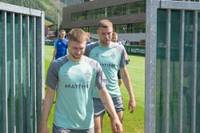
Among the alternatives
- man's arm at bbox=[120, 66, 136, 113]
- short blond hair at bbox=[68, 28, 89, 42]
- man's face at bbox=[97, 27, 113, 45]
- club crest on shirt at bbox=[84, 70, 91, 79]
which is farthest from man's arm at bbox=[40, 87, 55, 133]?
man's arm at bbox=[120, 66, 136, 113]

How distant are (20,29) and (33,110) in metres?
0.99

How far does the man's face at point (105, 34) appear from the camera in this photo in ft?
23.7

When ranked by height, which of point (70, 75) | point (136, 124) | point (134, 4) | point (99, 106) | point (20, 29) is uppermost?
point (134, 4)

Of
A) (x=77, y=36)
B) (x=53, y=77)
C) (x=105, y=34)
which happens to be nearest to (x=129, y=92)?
(x=105, y=34)

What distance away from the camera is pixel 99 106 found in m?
7.38

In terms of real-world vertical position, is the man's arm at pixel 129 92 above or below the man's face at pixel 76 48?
below

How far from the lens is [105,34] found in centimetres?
729

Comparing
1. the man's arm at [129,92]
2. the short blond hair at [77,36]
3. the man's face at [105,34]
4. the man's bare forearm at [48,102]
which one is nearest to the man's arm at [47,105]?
the man's bare forearm at [48,102]

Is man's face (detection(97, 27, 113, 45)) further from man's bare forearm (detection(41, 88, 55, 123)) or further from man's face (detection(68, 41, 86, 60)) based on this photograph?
man's bare forearm (detection(41, 88, 55, 123))

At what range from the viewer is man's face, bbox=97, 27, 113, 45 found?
23.7 ft

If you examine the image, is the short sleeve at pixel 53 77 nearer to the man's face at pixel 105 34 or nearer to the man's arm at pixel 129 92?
the man's face at pixel 105 34

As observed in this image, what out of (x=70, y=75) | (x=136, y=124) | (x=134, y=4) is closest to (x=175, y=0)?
(x=70, y=75)

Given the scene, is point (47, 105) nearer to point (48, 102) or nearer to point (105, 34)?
point (48, 102)

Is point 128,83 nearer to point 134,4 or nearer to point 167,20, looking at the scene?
point 167,20
